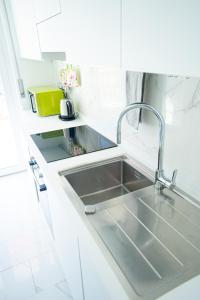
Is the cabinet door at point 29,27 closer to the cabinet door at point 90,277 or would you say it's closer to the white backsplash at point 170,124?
the white backsplash at point 170,124

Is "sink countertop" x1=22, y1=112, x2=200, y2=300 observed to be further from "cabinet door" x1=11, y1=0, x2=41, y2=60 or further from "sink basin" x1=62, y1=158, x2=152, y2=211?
"cabinet door" x1=11, y1=0, x2=41, y2=60

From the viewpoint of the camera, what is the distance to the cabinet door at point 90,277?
84 centimetres

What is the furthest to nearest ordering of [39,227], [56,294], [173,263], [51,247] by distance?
1. [39,227]
2. [51,247]
3. [56,294]
4. [173,263]

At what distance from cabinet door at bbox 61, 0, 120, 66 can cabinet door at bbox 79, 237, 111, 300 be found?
2.43 feet

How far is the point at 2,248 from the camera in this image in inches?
79.1

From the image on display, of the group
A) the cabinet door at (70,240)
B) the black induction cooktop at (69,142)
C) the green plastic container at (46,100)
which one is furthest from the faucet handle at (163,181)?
the green plastic container at (46,100)

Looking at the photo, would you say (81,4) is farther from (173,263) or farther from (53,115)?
(53,115)

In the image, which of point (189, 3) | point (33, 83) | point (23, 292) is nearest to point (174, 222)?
point (189, 3)

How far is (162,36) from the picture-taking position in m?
0.53

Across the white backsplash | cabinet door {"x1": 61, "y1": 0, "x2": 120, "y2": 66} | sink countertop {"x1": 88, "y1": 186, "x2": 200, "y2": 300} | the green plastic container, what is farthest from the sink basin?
the green plastic container

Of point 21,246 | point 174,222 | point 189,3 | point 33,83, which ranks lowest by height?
point 21,246

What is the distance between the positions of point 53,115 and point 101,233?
174 centimetres

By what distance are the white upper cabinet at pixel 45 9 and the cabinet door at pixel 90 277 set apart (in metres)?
1.08

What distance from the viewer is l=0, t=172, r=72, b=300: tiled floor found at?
1622mm
